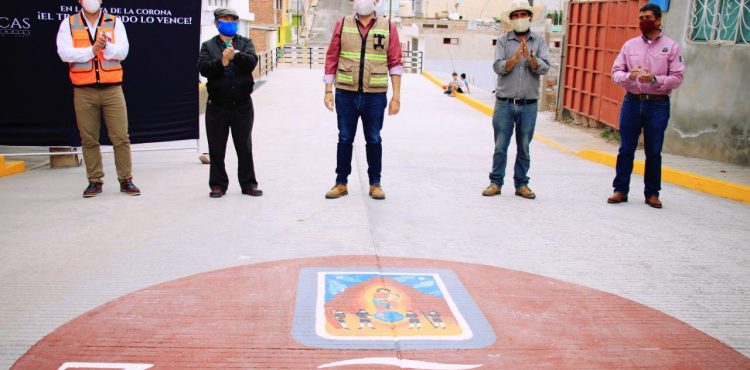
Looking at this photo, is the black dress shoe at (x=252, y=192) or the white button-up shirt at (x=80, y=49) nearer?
the white button-up shirt at (x=80, y=49)

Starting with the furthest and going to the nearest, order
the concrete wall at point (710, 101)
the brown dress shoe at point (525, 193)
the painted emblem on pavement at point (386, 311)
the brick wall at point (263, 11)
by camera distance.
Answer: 1. the brick wall at point (263, 11)
2. the concrete wall at point (710, 101)
3. the brown dress shoe at point (525, 193)
4. the painted emblem on pavement at point (386, 311)

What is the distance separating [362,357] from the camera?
3508 millimetres

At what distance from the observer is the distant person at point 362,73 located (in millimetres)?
6652

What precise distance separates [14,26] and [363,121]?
4392 mm

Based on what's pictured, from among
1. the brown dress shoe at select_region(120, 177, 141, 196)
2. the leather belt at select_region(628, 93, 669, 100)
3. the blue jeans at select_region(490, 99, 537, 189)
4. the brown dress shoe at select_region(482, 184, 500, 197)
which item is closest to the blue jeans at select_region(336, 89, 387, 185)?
the brown dress shoe at select_region(482, 184, 500, 197)

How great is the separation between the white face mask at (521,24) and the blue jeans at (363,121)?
4.69 ft

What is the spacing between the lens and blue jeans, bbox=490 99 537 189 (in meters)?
7.16

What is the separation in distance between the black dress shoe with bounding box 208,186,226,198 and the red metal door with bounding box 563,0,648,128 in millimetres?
7488

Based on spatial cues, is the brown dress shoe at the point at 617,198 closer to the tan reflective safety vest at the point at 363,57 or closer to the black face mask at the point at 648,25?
the black face mask at the point at 648,25

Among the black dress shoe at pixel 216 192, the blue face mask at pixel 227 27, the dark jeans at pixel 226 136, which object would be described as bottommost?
the black dress shoe at pixel 216 192

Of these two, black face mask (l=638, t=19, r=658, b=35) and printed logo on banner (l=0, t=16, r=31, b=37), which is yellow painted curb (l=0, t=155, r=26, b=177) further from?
black face mask (l=638, t=19, r=658, b=35)

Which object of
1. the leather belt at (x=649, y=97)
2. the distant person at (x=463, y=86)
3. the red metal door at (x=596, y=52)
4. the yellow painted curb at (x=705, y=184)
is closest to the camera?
the leather belt at (x=649, y=97)

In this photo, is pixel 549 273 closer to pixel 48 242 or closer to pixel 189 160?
pixel 48 242

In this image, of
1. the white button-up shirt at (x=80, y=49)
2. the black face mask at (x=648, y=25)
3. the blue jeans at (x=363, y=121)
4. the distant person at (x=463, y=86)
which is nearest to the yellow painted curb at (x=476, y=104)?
the distant person at (x=463, y=86)
